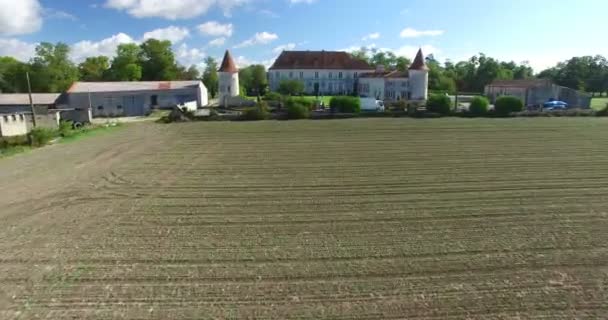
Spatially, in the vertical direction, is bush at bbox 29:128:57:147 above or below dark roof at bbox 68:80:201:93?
below

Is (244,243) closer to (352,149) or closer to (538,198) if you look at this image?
(538,198)

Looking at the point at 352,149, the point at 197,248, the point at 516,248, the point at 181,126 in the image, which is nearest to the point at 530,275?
the point at 516,248

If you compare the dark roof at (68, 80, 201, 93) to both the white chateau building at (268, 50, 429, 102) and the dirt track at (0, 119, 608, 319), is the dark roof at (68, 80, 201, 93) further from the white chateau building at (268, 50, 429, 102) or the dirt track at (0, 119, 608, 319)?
the dirt track at (0, 119, 608, 319)

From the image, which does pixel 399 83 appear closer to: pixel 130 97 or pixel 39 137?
pixel 130 97

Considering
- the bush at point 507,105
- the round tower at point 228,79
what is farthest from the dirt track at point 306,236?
the round tower at point 228,79

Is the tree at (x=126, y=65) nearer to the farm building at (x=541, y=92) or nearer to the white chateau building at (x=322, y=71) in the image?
the white chateau building at (x=322, y=71)

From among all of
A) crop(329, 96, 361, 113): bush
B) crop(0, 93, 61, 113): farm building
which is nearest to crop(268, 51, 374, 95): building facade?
crop(329, 96, 361, 113): bush
